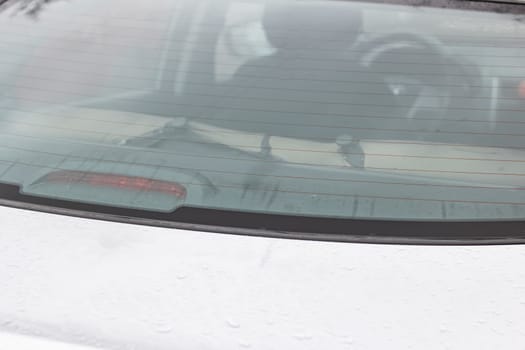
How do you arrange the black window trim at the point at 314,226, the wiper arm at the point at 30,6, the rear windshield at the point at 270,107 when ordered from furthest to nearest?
the wiper arm at the point at 30,6 → the rear windshield at the point at 270,107 → the black window trim at the point at 314,226

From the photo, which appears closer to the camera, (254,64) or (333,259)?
(333,259)

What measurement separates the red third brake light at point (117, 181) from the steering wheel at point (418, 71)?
56 cm

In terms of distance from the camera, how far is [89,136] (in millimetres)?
1518

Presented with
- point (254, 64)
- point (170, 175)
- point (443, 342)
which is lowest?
point (443, 342)

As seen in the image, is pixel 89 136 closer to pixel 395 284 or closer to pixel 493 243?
pixel 395 284

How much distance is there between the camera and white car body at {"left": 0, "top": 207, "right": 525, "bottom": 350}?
102 cm

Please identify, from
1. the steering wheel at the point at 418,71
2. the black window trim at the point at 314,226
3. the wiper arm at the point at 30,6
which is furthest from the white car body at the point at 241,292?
the wiper arm at the point at 30,6

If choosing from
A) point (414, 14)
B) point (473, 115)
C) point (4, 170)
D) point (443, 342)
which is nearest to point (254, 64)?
point (414, 14)

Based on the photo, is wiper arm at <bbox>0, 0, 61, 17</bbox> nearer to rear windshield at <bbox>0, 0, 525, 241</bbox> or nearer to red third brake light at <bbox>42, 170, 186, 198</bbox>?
rear windshield at <bbox>0, 0, 525, 241</bbox>

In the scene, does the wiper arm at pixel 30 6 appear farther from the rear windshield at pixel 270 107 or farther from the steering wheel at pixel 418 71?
the steering wheel at pixel 418 71

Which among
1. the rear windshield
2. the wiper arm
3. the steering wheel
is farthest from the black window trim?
the wiper arm

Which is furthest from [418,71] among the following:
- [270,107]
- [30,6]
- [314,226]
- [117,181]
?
[30,6]

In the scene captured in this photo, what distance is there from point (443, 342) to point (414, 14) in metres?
0.92

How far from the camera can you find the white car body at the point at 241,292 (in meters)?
1.02
